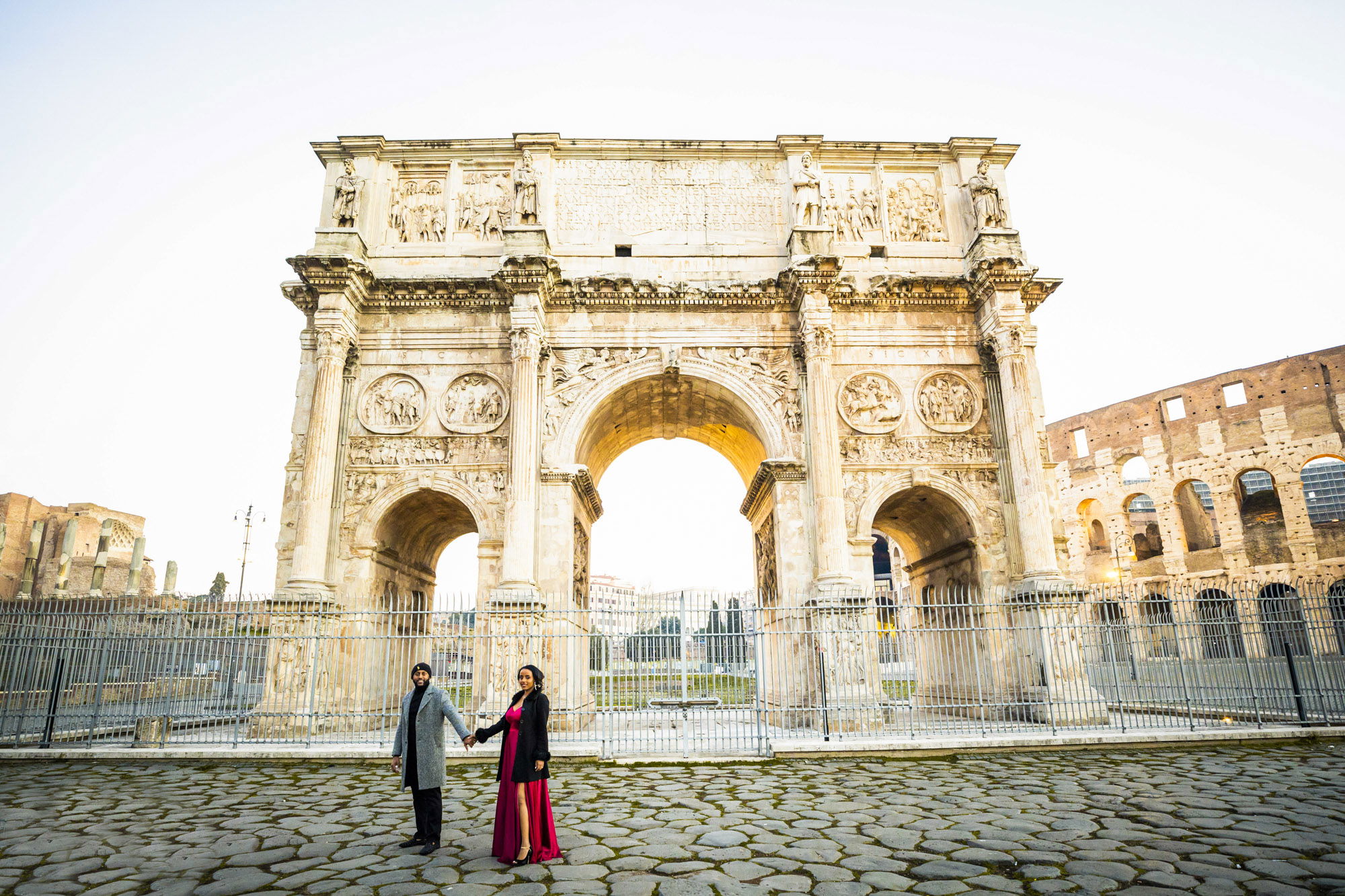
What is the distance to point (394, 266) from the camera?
1515cm

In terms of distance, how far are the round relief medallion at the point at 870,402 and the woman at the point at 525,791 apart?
10594 mm

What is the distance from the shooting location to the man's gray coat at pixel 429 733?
541 centimetres

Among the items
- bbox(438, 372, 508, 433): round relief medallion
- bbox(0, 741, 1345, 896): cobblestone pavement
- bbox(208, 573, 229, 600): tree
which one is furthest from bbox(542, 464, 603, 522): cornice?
bbox(208, 573, 229, 600): tree

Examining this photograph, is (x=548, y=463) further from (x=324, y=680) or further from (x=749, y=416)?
(x=324, y=680)

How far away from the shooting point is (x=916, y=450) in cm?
1446

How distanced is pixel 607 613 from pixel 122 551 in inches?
1624

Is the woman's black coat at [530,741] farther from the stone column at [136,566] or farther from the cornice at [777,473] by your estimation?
the stone column at [136,566]

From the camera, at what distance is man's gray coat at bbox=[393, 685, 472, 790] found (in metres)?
5.41

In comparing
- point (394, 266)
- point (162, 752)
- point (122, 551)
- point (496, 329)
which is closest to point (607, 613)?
point (162, 752)

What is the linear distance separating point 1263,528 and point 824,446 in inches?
870

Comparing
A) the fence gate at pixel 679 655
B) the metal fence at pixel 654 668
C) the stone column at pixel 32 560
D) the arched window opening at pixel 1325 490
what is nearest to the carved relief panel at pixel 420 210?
the metal fence at pixel 654 668

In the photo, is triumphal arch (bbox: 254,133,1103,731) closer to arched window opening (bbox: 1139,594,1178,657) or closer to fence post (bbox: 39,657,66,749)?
arched window opening (bbox: 1139,594,1178,657)

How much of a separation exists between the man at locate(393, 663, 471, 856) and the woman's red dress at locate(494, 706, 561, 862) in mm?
337

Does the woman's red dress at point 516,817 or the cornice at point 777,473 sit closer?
the woman's red dress at point 516,817
